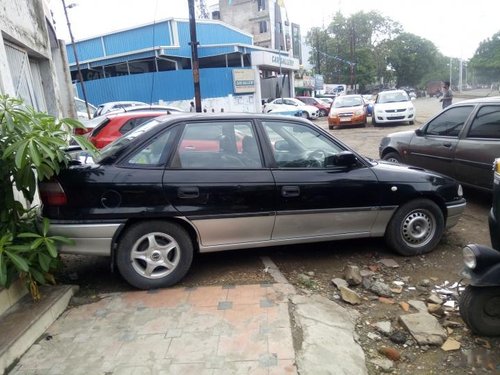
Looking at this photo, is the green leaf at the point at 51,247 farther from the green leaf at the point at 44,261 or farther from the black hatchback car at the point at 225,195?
the black hatchback car at the point at 225,195

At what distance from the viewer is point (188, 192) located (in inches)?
144

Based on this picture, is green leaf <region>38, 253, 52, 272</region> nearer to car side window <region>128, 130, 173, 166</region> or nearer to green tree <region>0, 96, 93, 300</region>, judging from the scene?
green tree <region>0, 96, 93, 300</region>

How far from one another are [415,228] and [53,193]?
3575mm

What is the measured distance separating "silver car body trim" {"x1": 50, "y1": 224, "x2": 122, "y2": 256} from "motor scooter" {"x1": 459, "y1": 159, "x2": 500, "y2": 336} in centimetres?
278

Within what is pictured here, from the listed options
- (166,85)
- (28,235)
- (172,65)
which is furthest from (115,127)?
(172,65)

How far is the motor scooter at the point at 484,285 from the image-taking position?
9.45 ft

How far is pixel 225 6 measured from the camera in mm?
55188

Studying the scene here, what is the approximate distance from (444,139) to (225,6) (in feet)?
180

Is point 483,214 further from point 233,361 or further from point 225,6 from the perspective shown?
point 225,6

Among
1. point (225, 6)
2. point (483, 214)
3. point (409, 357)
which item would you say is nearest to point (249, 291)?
point (409, 357)

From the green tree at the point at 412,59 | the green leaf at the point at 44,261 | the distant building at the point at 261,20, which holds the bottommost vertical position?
the green leaf at the point at 44,261

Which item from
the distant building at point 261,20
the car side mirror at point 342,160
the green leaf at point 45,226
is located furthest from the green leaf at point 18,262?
the distant building at point 261,20

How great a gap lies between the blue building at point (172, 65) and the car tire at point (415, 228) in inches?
970

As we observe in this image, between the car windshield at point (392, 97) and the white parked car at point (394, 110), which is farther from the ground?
the car windshield at point (392, 97)
